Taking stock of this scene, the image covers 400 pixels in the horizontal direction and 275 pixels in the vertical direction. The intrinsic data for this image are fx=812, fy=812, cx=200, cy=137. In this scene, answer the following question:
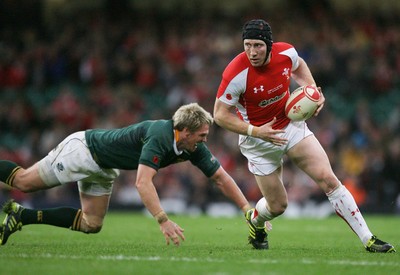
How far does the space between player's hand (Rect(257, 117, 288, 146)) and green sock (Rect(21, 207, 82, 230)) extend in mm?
2360

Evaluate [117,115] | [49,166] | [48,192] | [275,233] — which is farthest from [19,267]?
[117,115]

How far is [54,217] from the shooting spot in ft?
29.8

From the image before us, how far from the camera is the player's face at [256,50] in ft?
27.9

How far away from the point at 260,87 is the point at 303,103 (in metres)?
0.49

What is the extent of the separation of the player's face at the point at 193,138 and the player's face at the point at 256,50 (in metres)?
0.89

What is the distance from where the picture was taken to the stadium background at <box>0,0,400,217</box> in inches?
723

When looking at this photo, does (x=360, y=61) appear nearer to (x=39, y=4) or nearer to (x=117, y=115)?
(x=117, y=115)

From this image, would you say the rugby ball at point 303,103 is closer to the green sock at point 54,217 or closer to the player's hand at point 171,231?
the player's hand at point 171,231

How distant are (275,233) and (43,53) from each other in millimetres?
11111

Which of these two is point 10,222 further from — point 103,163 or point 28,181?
point 103,163

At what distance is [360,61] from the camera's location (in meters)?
20.0

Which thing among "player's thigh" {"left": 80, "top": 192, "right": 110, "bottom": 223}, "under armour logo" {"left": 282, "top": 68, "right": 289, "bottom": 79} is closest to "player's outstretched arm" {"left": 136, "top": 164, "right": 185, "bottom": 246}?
"player's thigh" {"left": 80, "top": 192, "right": 110, "bottom": 223}

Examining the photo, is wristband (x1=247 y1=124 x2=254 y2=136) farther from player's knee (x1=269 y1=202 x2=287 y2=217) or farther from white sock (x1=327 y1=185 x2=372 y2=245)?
white sock (x1=327 y1=185 x2=372 y2=245)

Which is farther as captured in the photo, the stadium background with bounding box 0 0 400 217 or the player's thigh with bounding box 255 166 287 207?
the stadium background with bounding box 0 0 400 217
